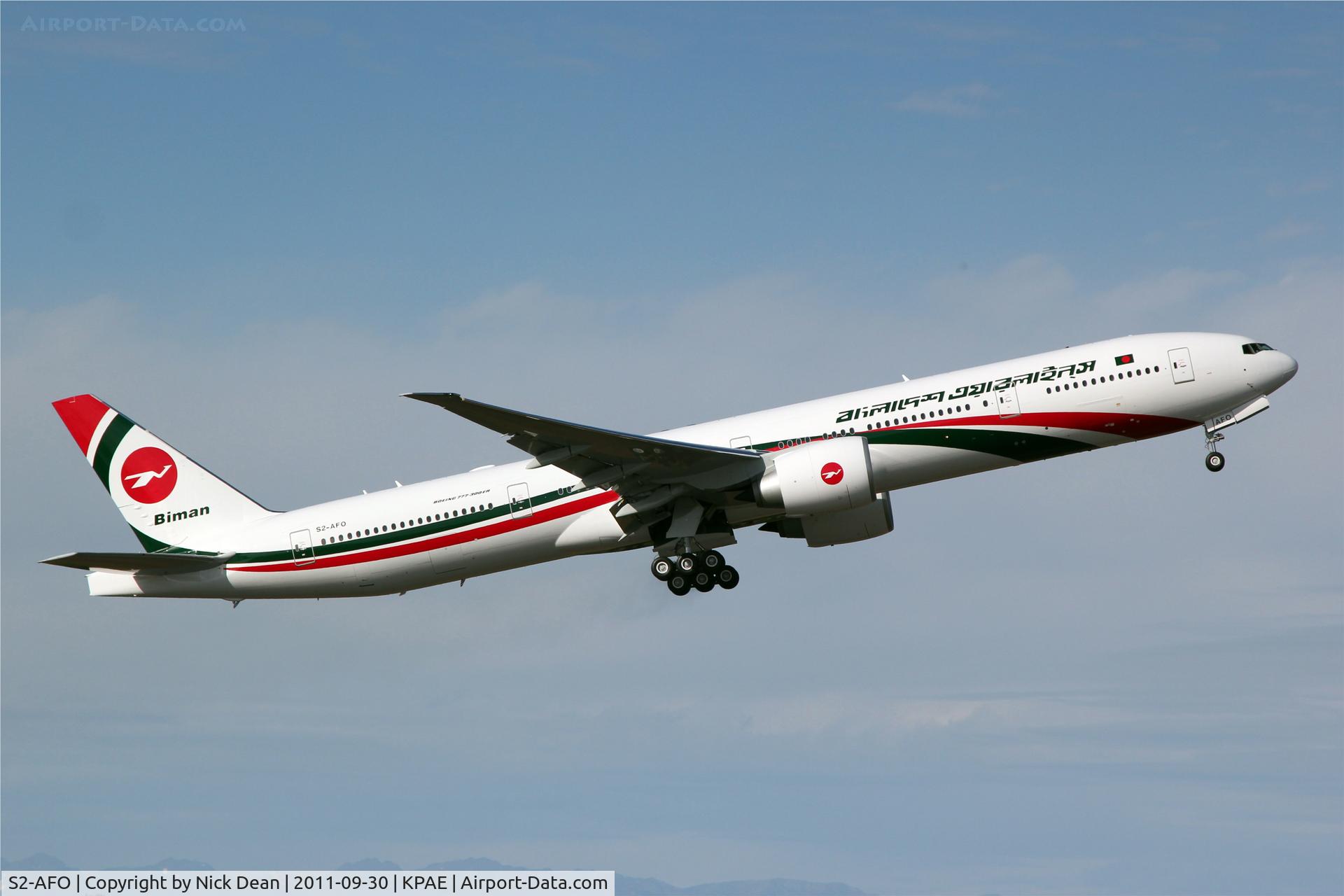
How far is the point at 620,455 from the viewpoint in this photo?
3488 cm

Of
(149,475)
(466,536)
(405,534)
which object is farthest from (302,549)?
(149,475)

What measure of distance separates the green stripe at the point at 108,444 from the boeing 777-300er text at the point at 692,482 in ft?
5.81

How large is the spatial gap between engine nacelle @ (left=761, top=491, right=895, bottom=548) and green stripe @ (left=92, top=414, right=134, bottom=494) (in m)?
18.8

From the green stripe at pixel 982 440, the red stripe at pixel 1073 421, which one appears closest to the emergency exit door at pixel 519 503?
the green stripe at pixel 982 440

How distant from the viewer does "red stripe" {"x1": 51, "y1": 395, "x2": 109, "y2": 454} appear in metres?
42.6

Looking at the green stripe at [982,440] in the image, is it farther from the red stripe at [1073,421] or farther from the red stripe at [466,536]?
the red stripe at [466,536]

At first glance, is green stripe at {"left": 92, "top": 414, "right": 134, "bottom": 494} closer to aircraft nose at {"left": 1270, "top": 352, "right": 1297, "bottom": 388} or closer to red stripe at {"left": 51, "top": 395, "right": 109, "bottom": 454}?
red stripe at {"left": 51, "top": 395, "right": 109, "bottom": 454}

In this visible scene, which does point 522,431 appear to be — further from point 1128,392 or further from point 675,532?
point 1128,392

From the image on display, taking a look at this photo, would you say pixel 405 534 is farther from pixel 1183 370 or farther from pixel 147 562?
pixel 1183 370

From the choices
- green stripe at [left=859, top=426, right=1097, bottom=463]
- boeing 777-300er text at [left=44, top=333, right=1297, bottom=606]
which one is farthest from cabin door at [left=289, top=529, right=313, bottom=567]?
green stripe at [left=859, top=426, right=1097, bottom=463]

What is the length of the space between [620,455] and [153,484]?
15038 mm

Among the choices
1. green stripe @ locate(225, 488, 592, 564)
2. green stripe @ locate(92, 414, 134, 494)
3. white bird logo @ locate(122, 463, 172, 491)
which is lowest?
green stripe @ locate(225, 488, 592, 564)

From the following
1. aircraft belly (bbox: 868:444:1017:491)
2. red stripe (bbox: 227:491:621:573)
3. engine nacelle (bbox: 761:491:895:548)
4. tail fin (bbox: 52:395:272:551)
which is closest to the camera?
aircraft belly (bbox: 868:444:1017:491)

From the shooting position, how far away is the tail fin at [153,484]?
4041cm
